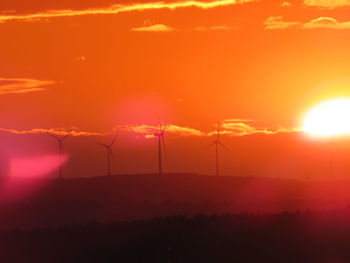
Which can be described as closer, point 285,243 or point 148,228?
point 285,243

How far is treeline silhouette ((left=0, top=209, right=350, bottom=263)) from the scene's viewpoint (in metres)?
58.4

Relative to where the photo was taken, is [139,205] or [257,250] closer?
[257,250]

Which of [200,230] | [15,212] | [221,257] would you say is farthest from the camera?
[15,212]

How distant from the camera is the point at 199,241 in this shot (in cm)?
6150

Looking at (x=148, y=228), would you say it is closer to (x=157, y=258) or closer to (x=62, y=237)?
(x=62, y=237)

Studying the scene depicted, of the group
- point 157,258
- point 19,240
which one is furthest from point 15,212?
point 157,258

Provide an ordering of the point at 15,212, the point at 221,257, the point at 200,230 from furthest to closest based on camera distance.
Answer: the point at 15,212 < the point at 200,230 < the point at 221,257

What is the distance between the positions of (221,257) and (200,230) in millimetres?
7190

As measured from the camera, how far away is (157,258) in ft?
190

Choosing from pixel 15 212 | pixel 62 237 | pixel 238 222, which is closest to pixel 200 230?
pixel 238 222

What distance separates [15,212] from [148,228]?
365ft

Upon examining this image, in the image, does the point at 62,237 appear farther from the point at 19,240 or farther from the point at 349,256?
the point at 349,256

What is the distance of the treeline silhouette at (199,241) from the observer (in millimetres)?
58375

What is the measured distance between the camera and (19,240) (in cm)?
6744
